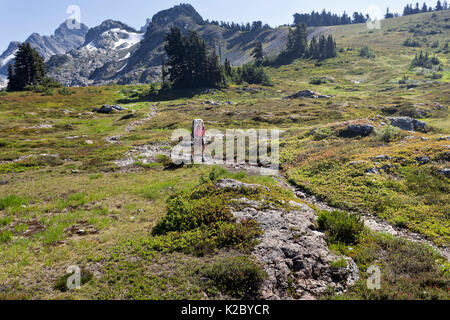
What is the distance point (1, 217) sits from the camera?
1166cm

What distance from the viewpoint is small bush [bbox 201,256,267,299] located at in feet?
22.0

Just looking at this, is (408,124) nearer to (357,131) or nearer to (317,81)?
(357,131)

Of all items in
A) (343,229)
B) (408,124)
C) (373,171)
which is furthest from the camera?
(408,124)

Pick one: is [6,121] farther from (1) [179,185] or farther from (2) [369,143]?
(2) [369,143]

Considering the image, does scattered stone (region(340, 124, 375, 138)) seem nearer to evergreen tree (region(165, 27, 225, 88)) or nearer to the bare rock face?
the bare rock face

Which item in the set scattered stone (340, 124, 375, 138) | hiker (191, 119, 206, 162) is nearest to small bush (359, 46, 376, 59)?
scattered stone (340, 124, 375, 138)

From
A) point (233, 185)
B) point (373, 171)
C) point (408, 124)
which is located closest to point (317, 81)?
point (408, 124)

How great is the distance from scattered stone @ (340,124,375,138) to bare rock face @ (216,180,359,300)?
20981mm

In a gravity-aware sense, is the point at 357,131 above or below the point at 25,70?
below

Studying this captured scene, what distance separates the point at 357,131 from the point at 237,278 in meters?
26.5

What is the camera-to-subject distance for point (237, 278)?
22.5ft

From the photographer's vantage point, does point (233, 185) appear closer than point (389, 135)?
Yes

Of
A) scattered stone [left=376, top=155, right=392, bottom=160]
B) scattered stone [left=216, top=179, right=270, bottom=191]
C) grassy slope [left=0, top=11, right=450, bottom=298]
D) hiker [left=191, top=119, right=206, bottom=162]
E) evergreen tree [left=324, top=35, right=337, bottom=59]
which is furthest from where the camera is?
evergreen tree [left=324, top=35, right=337, bottom=59]

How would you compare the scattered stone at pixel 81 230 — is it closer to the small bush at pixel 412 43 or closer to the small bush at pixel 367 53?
the small bush at pixel 367 53
